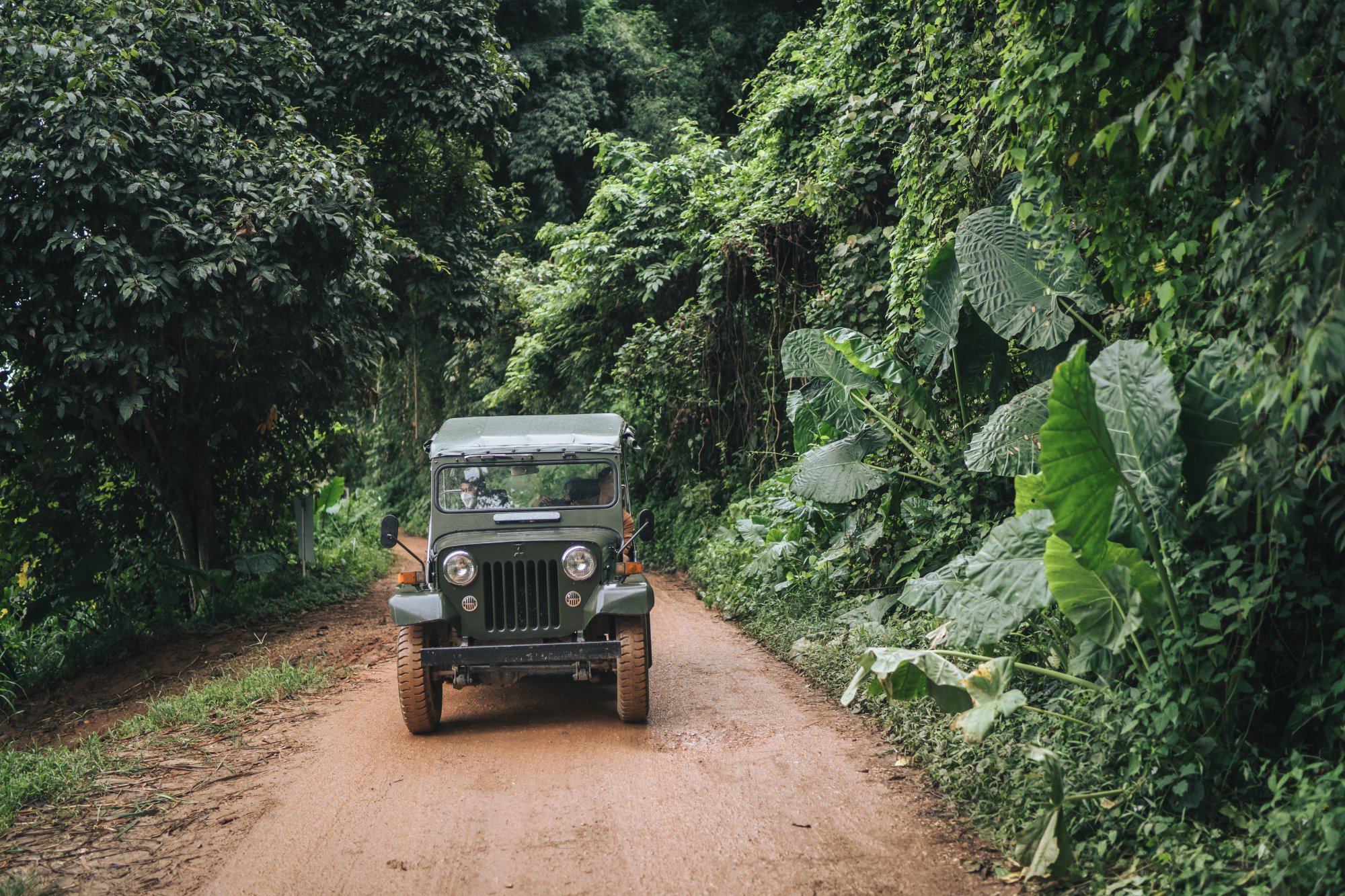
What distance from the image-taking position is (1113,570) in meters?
4.32

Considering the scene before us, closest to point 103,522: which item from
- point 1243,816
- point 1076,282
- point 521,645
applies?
point 521,645

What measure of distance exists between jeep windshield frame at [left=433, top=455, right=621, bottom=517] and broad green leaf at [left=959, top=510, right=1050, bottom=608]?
3280 millimetres

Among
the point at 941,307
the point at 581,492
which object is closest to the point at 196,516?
the point at 581,492

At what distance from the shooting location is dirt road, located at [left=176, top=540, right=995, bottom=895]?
4.36 m

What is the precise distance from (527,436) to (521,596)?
154 cm

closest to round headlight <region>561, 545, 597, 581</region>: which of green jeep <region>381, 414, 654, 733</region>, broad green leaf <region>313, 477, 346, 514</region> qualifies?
green jeep <region>381, 414, 654, 733</region>

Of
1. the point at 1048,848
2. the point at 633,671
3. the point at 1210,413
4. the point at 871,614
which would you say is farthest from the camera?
the point at 871,614

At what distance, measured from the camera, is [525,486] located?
7465 mm

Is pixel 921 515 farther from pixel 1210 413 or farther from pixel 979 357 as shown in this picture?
pixel 1210 413

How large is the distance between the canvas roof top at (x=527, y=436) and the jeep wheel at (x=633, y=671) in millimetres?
1544

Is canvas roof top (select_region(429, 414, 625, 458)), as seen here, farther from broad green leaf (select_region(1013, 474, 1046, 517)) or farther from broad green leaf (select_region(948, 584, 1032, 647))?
broad green leaf (select_region(1013, 474, 1046, 517))

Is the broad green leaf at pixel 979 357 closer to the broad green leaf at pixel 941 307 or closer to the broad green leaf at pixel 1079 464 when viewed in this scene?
the broad green leaf at pixel 941 307

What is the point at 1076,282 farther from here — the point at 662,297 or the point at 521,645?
the point at 662,297

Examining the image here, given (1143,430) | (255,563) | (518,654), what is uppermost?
(1143,430)
